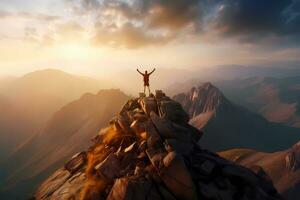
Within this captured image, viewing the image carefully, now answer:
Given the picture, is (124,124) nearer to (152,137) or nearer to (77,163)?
(152,137)

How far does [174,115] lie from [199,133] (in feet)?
20.1

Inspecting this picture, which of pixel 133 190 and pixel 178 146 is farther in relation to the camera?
pixel 178 146

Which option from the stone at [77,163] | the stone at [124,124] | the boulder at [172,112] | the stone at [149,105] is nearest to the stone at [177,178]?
the boulder at [172,112]

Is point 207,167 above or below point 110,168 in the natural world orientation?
below

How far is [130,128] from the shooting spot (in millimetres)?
51406

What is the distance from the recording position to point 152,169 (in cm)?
4119

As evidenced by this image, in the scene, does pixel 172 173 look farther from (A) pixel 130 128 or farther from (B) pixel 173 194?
(A) pixel 130 128

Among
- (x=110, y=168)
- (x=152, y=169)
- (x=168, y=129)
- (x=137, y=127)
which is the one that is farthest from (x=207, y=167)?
(x=110, y=168)

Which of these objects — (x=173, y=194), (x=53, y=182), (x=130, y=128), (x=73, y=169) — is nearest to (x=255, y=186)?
(x=173, y=194)

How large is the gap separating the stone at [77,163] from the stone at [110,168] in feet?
27.5

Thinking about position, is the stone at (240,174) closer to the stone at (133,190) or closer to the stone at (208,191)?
the stone at (208,191)

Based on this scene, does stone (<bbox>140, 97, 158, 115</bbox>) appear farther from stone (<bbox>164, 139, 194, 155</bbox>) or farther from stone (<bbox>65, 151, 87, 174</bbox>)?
stone (<bbox>65, 151, 87, 174</bbox>)

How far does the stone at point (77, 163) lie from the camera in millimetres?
51969

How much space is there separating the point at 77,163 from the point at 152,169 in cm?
1686
